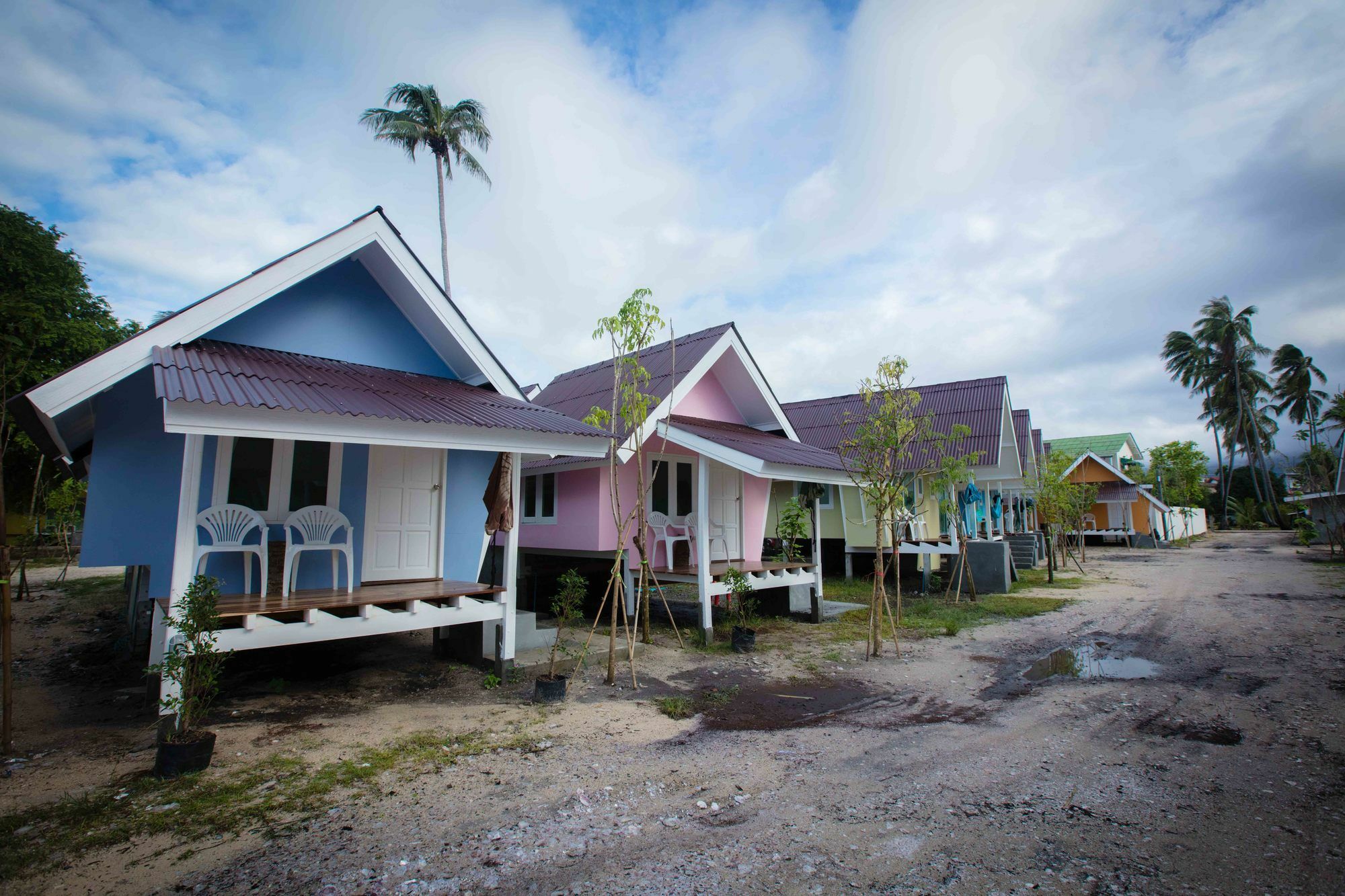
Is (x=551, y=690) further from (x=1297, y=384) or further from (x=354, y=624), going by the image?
(x=1297, y=384)

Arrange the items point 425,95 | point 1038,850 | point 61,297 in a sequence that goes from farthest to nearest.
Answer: point 425,95 < point 61,297 < point 1038,850

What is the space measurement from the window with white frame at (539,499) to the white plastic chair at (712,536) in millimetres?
2628

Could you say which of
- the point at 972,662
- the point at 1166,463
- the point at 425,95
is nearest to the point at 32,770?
the point at 972,662

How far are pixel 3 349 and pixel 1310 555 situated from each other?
34920 mm

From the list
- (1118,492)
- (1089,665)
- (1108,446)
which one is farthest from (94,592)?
(1108,446)

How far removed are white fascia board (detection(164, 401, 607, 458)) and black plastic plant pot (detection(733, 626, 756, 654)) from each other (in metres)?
3.64

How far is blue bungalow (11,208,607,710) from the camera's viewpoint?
5770 mm

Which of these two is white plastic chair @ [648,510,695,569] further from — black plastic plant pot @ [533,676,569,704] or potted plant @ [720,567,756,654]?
black plastic plant pot @ [533,676,569,704]

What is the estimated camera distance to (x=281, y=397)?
18.9 ft

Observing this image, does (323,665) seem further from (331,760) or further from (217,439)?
(331,760)

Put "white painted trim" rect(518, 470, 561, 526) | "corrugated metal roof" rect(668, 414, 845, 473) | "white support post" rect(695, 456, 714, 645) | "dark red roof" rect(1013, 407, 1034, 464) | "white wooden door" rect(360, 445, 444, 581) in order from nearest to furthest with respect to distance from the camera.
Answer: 1. "white wooden door" rect(360, 445, 444, 581)
2. "white support post" rect(695, 456, 714, 645)
3. "corrugated metal roof" rect(668, 414, 845, 473)
4. "white painted trim" rect(518, 470, 561, 526)
5. "dark red roof" rect(1013, 407, 1034, 464)

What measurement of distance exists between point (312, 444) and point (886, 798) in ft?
23.4

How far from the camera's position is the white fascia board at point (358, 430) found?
205 inches

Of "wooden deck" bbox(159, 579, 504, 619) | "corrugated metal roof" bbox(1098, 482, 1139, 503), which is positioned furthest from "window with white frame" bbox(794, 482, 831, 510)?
"corrugated metal roof" bbox(1098, 482, 1139, 503)
